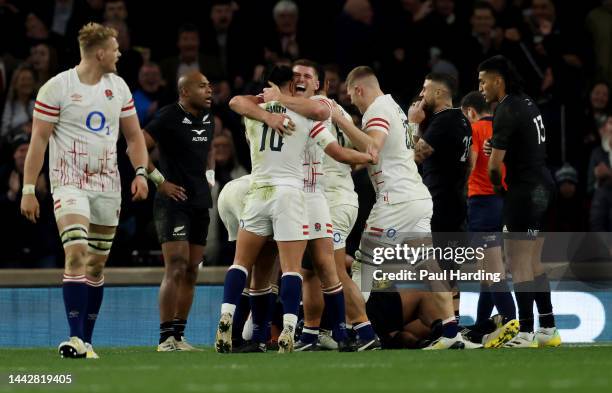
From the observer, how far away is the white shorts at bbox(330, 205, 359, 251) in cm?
1177

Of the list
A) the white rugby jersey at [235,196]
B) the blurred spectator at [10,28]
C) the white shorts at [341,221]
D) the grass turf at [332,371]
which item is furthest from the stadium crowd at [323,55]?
the grass turf at [332,371]

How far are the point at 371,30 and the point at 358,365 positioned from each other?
9.45 metres

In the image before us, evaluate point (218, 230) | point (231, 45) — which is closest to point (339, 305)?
point (218, 230)

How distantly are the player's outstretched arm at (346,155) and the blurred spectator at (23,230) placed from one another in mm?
5179

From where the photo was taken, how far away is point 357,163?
11.0 metres

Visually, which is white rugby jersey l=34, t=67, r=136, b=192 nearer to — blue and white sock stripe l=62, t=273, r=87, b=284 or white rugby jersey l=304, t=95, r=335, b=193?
blue and white sock stripe l=62, t=273, r=87, b=284

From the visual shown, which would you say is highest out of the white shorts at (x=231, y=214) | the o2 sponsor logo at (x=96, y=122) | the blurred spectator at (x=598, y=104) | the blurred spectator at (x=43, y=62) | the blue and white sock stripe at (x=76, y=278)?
the blurred spectator at (x=43, y=62)

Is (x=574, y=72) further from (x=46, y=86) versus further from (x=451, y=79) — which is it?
(x=46, y=86)

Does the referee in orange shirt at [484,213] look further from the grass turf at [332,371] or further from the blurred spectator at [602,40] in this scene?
the blurred spectator at [602,40]

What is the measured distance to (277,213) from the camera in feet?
35.4

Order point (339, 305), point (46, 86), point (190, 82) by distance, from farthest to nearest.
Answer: point (190, 82) → point (339, 305) → point (46, 86)

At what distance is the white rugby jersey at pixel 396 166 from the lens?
1174 centimetres

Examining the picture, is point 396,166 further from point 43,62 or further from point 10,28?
point 10,28

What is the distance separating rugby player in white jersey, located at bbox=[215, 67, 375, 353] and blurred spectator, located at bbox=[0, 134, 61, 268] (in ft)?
15.7
